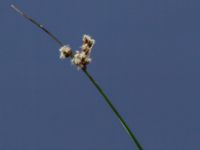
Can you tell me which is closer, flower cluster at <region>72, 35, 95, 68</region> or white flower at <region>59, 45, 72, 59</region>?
flower cluster at <region>72, 35, 95, 68</region>

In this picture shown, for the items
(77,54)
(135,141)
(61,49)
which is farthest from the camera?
(61,49)

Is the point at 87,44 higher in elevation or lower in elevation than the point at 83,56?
higher

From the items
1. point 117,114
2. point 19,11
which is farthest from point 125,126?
point 19,11

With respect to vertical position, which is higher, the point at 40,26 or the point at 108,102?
the point at 40,26

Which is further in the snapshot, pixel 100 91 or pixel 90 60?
pixel 90 60

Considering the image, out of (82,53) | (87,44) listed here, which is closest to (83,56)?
(82,53)

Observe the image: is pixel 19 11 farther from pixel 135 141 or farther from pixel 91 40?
pixel 135 141

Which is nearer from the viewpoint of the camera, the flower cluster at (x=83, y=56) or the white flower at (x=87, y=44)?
the flower cluster at (x=83, y=56)

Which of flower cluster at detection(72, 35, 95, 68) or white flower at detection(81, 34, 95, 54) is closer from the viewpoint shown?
flower cluster at detection(72, 35, 95, 68)

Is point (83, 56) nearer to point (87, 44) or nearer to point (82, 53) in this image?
point (82, 53)

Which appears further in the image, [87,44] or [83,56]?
[87,44]

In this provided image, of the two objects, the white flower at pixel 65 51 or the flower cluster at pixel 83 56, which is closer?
the flower cluster at pixel 83 56
